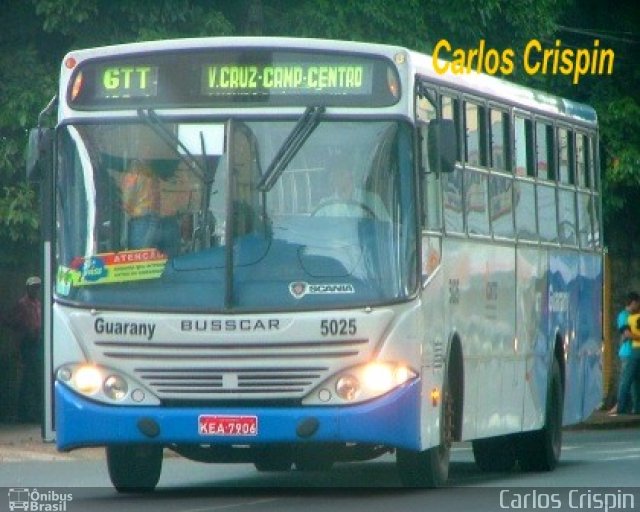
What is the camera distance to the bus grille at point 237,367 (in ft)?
49.9

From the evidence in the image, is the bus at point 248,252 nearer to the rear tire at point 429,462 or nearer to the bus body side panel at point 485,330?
the rear tire at point 429,462

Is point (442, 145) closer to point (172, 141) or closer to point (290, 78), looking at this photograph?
point (290, 78)

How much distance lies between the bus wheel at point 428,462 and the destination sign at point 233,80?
2.28m

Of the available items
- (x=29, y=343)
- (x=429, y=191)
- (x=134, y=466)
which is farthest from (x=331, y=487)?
(x=29, y=343)

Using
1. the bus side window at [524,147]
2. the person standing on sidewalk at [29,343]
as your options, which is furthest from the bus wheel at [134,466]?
the person standing on sidewalk at [29,343]

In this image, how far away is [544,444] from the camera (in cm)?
2023

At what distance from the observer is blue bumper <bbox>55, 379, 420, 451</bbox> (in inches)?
597

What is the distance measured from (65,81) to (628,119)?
60.3 ft

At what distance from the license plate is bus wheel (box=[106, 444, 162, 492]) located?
1.34 metres

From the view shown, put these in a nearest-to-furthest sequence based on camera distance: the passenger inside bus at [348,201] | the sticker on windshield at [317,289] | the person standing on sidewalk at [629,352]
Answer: the sticker on windshield at [317,289] < the passenger inside bus at [348,201] < the person standing on sidewalk at [629,352]

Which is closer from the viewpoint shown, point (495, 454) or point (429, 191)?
point (429, 191)

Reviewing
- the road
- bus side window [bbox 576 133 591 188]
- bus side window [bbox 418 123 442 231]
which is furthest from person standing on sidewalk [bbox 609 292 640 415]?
bus side window [bbox 418 123 442 231]

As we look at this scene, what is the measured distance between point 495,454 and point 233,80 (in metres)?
6.05

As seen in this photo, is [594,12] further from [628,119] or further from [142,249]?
[142,249]
